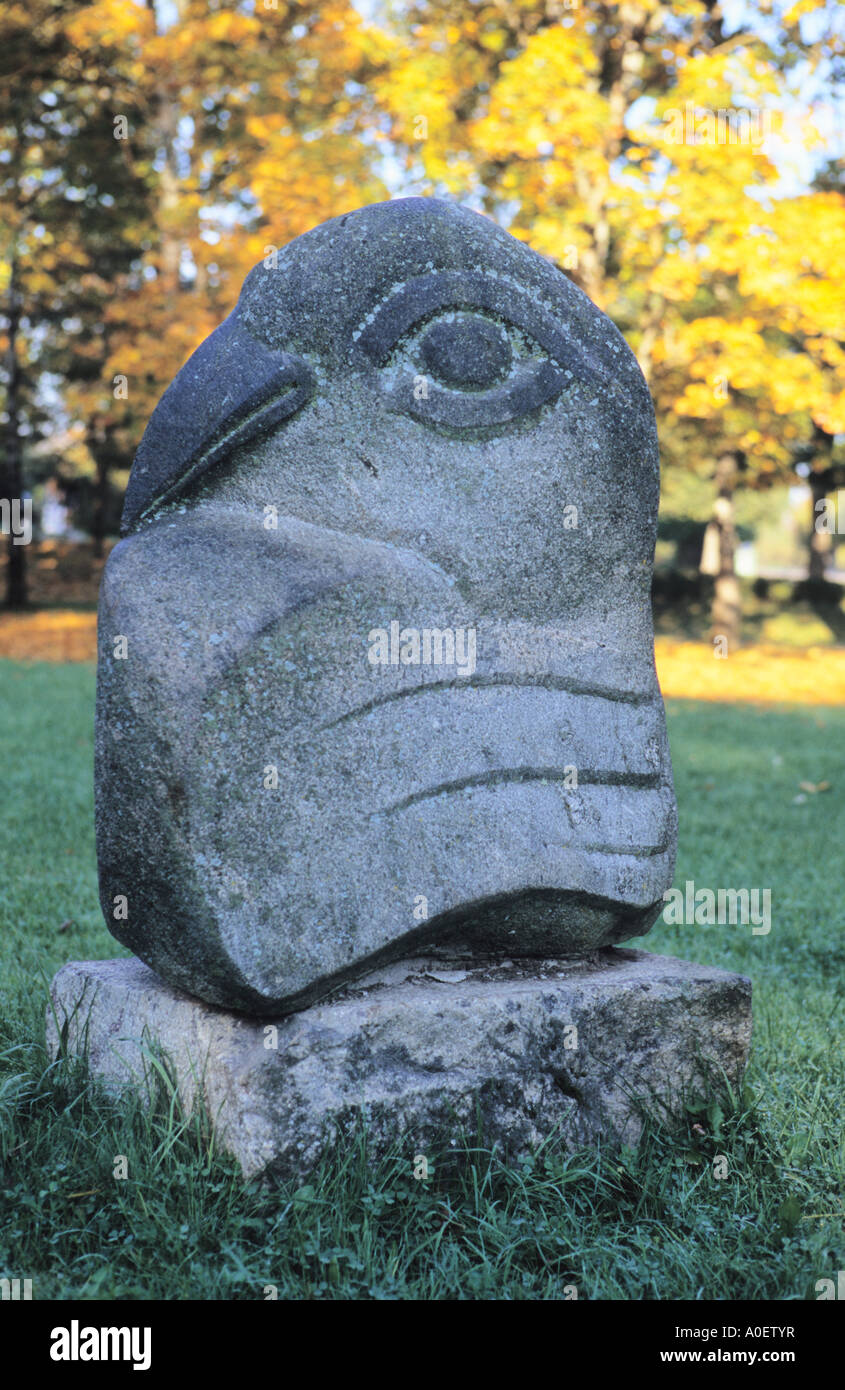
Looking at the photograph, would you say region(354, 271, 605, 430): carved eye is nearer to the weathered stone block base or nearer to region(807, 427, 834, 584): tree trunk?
the weathered stone block base

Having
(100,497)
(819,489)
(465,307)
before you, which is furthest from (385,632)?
(819,489)

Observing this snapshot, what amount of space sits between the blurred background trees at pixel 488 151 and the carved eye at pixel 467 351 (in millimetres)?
6071

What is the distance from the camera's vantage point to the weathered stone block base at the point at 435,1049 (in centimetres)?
260

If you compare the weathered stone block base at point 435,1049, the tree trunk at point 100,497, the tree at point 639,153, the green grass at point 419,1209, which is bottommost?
the green grass at point 419,1209

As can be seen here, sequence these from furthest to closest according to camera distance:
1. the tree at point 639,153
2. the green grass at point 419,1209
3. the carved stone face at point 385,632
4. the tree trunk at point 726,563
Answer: the tree trunk at point 726,563 < the tree at point 639,153 < the carved stone face at point 385,632 < the green grass at point 419,1209

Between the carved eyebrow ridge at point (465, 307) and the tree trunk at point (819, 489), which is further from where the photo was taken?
the tree trunk at point (819, 489)

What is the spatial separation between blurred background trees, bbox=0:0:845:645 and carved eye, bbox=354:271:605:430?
6.07 metres

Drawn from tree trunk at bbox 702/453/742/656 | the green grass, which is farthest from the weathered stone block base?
tree trunk at bbox 702/453/742/656

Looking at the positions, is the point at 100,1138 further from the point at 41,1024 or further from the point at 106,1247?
the point at 41,1024

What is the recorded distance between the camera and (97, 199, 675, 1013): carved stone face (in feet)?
8.50

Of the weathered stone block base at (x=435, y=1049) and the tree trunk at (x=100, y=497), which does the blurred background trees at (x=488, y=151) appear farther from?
the weathered stone block base at (x=435, y=1049)

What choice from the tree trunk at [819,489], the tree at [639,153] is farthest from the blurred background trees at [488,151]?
the tree trunk at [819,489]

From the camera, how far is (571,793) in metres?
3.03

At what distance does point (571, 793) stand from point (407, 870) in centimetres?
52
